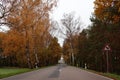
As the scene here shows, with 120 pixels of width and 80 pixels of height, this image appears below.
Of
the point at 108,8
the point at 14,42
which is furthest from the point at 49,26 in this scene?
the point at 108,8

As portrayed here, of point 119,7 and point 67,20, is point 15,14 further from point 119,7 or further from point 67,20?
point 67,20

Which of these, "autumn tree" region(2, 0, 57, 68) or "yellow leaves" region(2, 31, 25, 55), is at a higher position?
"autumn tree" region(2, 0, 57, 68)

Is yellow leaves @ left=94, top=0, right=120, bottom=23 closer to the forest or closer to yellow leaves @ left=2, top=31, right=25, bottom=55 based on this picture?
the forest

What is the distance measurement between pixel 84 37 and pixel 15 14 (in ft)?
175

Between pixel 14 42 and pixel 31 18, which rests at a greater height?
pixel 31 18

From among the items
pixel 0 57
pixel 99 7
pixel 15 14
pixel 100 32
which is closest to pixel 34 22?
pixel 100 32

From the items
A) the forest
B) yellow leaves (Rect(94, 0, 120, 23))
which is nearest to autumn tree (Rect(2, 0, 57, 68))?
the forest

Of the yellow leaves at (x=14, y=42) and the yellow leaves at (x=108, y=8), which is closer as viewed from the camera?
the yellow leaves at (x=108, y=8)

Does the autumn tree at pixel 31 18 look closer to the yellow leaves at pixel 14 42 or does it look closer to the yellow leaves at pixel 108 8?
the yellow leaves at pixel 14 42

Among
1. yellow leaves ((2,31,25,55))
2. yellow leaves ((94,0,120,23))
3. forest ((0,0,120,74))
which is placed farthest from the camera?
yellow leaves ((2,31,25,55))

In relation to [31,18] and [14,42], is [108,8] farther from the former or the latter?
[14,42]

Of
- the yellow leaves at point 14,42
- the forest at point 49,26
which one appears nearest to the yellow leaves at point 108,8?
the forest at point 49,26

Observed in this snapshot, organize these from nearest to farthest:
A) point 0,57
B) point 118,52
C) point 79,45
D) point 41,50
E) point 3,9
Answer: point 3,9 < point 118,52 < point 41,50 < point 79,45 < point 0,57

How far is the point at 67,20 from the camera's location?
86.7 metres
